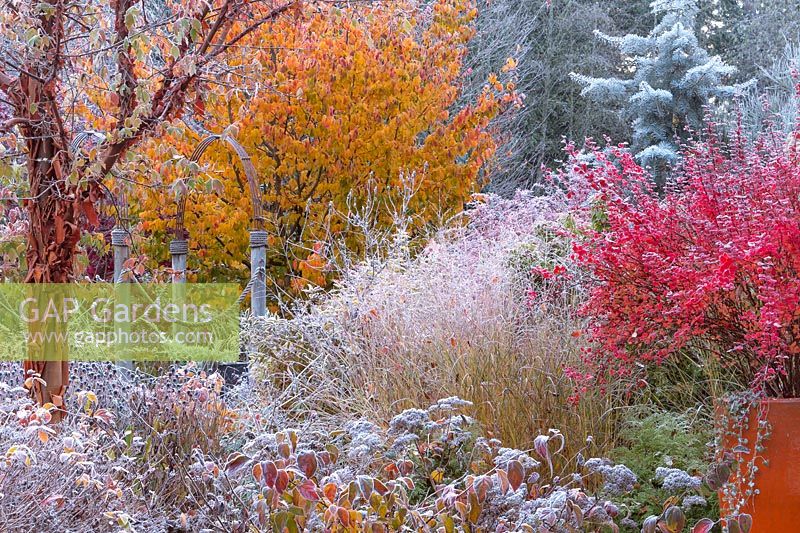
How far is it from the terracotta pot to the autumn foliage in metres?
0.12

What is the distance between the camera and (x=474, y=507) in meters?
2.21

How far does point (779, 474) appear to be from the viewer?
9.64 feet

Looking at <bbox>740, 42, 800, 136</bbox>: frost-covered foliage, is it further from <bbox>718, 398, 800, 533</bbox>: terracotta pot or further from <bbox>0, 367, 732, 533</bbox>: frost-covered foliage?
<bbox>0, 367, 732, 533</bbox>: frost-covered foliage

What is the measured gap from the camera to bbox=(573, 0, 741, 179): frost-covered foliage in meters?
13.9

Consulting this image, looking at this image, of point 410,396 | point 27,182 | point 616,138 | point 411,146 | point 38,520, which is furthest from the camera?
point 616,138

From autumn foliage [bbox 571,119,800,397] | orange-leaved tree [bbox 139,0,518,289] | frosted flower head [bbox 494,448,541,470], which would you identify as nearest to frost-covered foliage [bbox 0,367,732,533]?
frosted flower head [bbox 494,448,541,470]

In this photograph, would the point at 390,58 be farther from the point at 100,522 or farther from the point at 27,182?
the point at 100,522

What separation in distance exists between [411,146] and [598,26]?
1132cm

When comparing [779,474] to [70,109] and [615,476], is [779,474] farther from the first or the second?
[70,109]

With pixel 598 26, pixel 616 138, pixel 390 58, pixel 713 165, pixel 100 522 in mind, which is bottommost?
pixel 100 522

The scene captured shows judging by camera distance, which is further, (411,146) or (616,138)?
(616,138)

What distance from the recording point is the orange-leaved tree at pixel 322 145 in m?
7.48

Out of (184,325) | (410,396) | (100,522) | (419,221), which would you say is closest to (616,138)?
(419,221)

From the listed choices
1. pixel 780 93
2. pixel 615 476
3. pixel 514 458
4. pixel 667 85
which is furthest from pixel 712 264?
pixel 780 93
